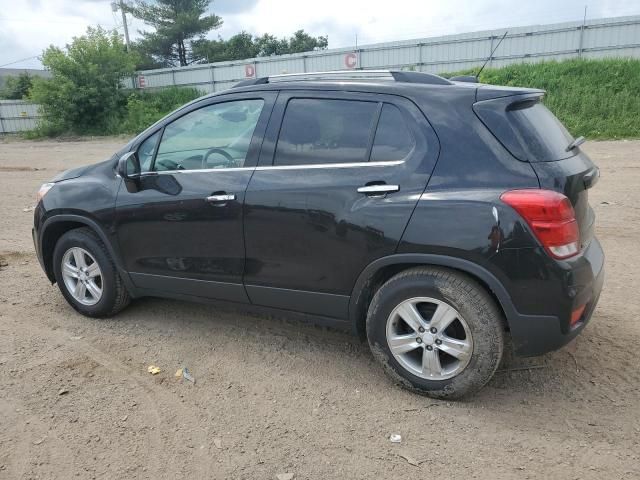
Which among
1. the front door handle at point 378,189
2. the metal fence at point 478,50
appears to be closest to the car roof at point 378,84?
the front door handle at point 378,189

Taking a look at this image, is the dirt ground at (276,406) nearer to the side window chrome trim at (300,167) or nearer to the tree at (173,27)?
the side window chrome trim at (300,167)

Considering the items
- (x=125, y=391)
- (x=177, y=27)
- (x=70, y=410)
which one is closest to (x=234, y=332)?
(x=125, y=391)

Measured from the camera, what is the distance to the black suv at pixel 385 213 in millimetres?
2818

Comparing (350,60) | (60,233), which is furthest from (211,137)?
(350,60)

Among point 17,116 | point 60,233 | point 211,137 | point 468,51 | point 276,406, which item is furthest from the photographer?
point 17,116

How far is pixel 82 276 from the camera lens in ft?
14.4

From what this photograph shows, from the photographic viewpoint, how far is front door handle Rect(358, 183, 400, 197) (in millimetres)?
Answer: 3039

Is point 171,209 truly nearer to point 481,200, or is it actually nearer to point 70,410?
point 70,410

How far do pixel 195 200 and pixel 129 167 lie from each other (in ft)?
2.14

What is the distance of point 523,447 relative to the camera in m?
2.74

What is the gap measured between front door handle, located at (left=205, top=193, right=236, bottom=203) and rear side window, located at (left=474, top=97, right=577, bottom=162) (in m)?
1.61

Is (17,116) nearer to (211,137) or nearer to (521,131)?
(211,137)

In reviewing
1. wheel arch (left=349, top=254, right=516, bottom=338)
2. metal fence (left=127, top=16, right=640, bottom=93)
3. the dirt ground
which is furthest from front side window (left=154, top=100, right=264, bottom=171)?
metal fence (left=127, top=16, right=640, bottom=93)

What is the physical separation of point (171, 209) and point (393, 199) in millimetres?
1645
